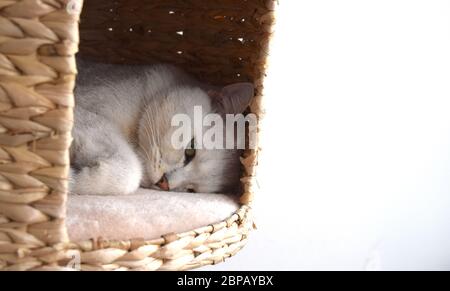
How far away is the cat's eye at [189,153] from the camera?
1.33 metres

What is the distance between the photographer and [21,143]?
85 cm

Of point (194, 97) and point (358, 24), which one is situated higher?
point (358, 24)

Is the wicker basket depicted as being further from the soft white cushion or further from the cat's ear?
→ the cat's ear

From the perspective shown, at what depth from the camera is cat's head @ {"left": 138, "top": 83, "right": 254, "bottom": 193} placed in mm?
1309

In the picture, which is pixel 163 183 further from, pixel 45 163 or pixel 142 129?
pixel 45 163

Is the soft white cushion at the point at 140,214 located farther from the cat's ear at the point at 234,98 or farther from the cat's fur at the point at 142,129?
the cat's ear at the point at 234,98

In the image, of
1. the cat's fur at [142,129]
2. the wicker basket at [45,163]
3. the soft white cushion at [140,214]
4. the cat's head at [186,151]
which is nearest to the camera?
the wicker basket at [45,163]

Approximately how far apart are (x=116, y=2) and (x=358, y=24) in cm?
75

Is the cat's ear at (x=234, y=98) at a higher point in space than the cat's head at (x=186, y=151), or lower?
higher

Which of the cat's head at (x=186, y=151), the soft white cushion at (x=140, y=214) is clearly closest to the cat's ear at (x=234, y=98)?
the cat's head at (x=186, y=151)

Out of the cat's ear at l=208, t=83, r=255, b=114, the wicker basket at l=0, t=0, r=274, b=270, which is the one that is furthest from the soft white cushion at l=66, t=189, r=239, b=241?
the cat's ear at l=208, t=83, r=255, b=114

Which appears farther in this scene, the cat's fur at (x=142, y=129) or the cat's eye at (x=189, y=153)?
the cat's eye at (x=189, y=153)
